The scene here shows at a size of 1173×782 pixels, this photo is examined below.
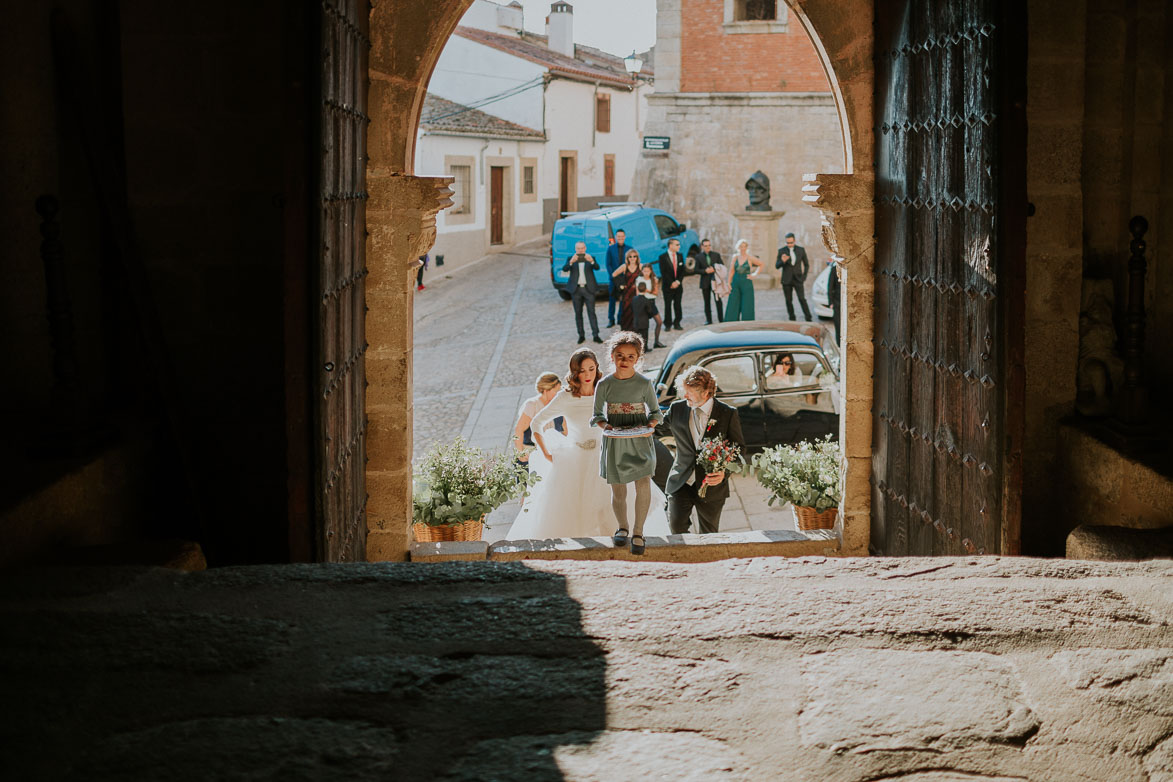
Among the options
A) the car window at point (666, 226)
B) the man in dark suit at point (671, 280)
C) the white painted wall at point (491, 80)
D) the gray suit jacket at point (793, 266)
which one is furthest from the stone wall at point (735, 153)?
the white painted wall at point (491, 80)

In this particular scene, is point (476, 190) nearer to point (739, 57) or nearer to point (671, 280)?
point (739, 57)

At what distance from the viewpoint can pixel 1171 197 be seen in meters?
4.67

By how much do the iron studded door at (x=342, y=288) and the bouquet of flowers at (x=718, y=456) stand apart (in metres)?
1.88

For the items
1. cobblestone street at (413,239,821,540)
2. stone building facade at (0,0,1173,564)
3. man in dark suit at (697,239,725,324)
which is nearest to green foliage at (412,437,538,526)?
cobblestone street at (413,239,821,540)

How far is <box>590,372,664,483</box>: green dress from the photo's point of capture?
6184 millimetres

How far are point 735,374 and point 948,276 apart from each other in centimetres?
398

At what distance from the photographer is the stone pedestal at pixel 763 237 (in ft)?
70.9

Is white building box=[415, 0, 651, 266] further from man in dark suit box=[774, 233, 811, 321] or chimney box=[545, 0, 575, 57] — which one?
man in dark suit box=[774, 233, 811, 321]

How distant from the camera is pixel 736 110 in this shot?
23391 mm

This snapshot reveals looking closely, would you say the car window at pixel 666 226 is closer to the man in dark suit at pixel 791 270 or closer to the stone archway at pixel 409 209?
the man in dark suit at pixel 791 270

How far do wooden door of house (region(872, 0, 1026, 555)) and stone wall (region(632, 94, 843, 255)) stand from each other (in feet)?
57.6

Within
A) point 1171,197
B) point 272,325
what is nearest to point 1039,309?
point 1171,197

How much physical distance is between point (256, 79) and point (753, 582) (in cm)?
293

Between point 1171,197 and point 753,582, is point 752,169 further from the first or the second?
point 753,582
